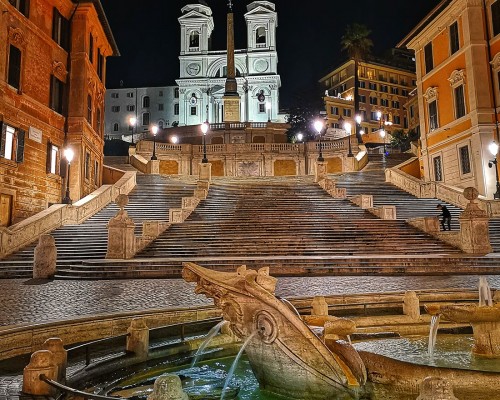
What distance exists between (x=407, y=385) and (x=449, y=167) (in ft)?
99.5

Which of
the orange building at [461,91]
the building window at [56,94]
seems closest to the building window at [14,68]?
the building window at [56,94]

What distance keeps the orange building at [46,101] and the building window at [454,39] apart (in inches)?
985

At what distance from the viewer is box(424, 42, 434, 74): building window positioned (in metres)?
33.9

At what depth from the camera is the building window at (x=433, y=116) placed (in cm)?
3322

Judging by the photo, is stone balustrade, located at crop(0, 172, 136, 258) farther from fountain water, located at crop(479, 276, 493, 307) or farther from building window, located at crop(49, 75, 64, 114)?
fountain water, located at crop(479, 276, 493, 307)

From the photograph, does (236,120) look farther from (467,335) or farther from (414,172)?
(467,335)

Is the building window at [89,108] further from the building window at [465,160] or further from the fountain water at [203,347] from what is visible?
the fountain water at [203,347]

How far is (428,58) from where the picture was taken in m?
34.4

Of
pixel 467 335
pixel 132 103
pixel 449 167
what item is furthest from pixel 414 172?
pixel 132 103

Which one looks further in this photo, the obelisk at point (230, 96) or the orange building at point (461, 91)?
the obelisk at point (230, 96)

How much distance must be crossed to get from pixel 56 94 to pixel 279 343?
90.9ft

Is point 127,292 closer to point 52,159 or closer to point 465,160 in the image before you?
point 52,159

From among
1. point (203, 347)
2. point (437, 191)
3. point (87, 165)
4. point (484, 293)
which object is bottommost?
point (203, 347)

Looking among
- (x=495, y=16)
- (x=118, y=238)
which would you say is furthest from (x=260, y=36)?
(x=118, y=238)
